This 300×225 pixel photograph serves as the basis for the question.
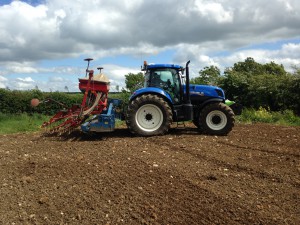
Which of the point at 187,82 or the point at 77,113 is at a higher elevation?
the point at 187,82

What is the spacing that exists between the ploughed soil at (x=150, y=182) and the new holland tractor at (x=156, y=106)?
846 millimetres

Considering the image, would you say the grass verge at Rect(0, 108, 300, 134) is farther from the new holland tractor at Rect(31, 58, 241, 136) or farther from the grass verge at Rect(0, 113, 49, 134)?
the new holland tractor at Rect(31, 58, 241, 136)

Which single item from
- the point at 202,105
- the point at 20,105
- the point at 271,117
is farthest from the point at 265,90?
the point at 20,105

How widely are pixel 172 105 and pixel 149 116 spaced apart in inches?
26.6

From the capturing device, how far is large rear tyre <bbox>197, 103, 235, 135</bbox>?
9297 millimetres

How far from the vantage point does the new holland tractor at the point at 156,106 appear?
8.95 metres

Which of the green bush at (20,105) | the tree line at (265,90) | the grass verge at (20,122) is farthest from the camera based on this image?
the green bush at (20,105)

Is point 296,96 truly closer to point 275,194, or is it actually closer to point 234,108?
point 234,108

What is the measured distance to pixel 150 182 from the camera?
17.0 feet

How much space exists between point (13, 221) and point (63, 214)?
556 millimetres

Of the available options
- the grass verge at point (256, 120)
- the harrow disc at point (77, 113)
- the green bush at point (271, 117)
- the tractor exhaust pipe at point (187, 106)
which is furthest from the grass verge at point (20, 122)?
the green bush at point (271, 117)

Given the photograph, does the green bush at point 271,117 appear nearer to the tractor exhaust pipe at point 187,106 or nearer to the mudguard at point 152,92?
the tractor exhaust pipe at point 187,106

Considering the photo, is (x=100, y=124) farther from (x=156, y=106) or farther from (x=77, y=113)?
(x=156, y=106)

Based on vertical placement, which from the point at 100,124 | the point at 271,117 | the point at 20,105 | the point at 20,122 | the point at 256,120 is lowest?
the point at 20,122
